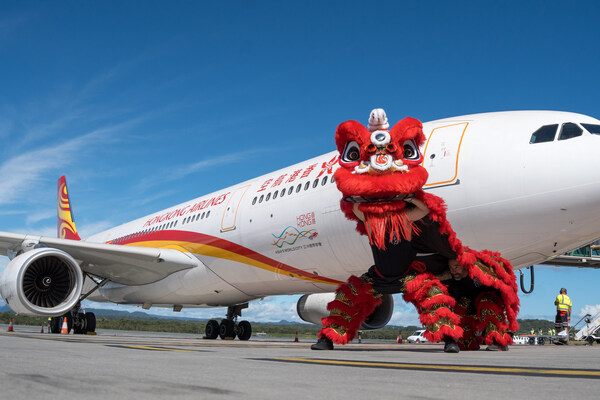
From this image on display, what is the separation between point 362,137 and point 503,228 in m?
2.31

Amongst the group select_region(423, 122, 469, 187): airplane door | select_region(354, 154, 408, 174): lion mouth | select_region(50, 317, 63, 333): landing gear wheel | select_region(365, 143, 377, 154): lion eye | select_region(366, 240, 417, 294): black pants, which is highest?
select_region(423, 122, 469, 187): airplane door

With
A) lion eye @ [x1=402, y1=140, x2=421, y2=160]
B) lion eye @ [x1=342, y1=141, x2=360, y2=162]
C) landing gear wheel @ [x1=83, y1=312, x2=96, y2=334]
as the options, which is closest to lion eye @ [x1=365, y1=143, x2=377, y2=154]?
lion eye @ [x1=342, y1=141, x2=360, y2=162]

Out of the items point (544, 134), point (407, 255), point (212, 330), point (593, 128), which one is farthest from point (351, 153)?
point (212, 330)

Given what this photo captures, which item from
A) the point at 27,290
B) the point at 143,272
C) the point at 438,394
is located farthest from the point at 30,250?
the point at 438,394

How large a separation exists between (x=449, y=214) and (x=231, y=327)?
8.10m

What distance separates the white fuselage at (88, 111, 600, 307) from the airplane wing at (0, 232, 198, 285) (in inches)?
9.4

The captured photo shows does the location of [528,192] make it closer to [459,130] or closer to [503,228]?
[503,228]

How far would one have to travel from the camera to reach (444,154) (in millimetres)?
6773

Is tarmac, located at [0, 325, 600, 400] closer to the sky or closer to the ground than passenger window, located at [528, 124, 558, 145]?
closer to the ground

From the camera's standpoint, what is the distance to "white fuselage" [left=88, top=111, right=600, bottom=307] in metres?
5.97

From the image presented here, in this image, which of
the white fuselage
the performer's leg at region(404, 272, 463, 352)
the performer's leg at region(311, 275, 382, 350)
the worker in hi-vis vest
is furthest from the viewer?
the worker in hi-vis vest

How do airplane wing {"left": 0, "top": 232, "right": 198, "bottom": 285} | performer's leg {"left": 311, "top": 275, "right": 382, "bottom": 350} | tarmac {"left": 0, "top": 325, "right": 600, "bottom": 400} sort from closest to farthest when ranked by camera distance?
1. tarmac {"left": 0, "top": 325, "right": 600, "bottom": 400}
2. performer's leg {"left": 311, "top": 275, "right": 382, "bottom": 350}
3. airplane wing {"left": 0, "top": 232, "right": 198, "bottom": 285}

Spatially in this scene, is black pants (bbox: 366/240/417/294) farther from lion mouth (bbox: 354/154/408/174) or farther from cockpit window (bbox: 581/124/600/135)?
cockpit window (bbox: 581/124/600/135)

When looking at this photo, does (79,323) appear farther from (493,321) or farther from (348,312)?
(493,321)
